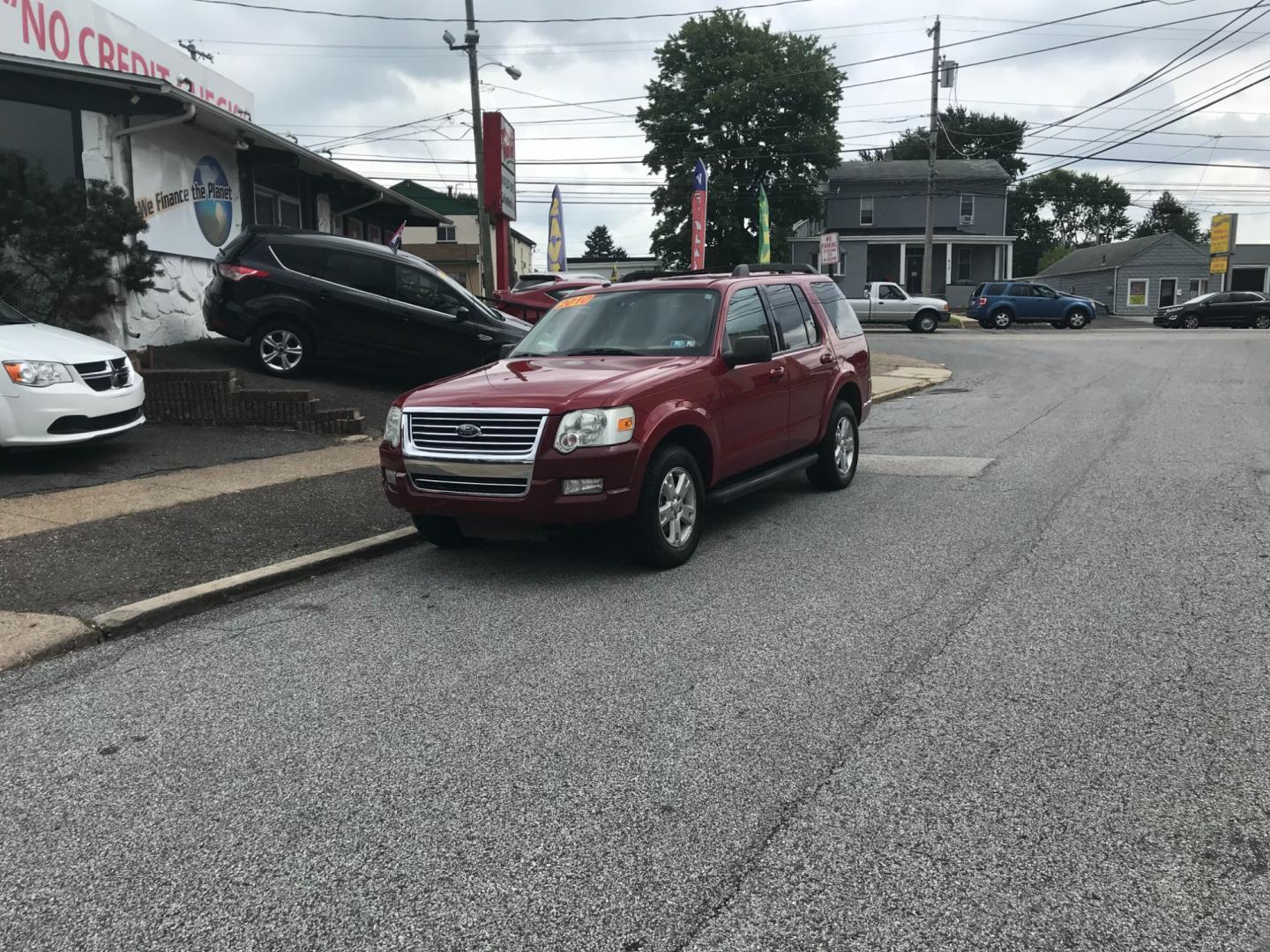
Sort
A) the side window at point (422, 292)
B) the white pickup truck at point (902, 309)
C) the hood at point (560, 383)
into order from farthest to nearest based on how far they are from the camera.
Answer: the white pickup truck at point (902, 309), the side window at point (422, 292), the hood at point (560, 383)

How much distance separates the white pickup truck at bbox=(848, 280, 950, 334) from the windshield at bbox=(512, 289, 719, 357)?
1132 inches

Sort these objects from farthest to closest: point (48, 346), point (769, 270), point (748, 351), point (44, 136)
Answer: point (44, 136), point (769, 270), point (48, 346), point (748, 351)

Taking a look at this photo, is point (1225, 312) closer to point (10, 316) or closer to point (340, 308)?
point (340, 308)

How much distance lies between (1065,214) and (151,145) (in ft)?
357

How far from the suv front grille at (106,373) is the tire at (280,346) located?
329cm

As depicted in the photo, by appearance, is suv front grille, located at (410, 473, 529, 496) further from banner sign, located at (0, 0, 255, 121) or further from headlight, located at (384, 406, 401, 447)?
banner sign, located at (0, 0, 255, 121)

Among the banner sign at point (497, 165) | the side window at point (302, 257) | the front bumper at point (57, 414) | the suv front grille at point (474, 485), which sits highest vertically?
the banner sign at point (497, 165)

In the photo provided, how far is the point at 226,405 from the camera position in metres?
11.1

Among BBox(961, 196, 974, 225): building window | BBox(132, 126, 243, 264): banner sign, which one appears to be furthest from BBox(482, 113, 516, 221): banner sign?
BBox(961, 196, 974, 225): building window

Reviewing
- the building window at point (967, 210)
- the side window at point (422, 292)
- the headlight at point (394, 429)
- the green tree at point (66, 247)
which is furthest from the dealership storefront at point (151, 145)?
the building window at point (967, 210)

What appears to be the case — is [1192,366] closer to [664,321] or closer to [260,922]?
[664,321]

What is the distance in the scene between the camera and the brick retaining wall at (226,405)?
436 inches

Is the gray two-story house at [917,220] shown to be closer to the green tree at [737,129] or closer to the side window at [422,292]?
the green tree at [737,129]

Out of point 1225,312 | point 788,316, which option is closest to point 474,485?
point 788,316
